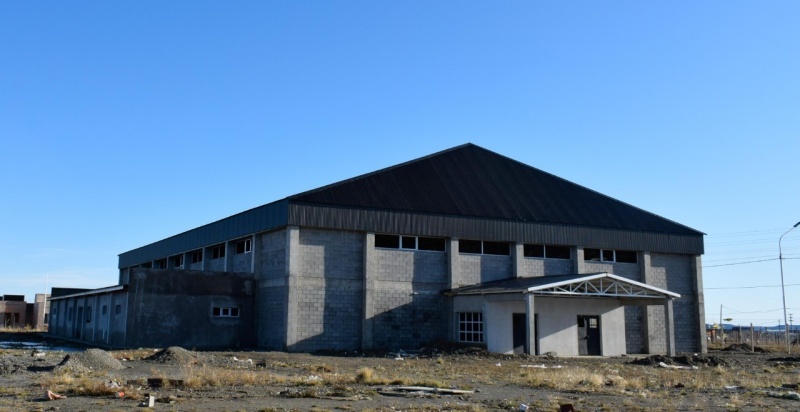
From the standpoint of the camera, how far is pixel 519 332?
33.0m

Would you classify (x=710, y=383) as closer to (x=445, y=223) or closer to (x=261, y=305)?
(x=445, y=223)

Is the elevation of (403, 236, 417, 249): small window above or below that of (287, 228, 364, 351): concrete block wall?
above

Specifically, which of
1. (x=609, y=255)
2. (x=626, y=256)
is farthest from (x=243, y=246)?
(x=626, y=256)

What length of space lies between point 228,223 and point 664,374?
22.8 meters

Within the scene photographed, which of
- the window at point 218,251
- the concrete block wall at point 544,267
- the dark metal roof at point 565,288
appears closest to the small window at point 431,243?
the dark metal roof at point 565,288

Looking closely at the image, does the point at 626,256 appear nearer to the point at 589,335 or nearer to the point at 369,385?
the point at 589,335

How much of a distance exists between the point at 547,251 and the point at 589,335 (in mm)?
5034

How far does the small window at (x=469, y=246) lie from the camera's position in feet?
119

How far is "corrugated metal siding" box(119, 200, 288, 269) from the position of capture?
→ 110ft

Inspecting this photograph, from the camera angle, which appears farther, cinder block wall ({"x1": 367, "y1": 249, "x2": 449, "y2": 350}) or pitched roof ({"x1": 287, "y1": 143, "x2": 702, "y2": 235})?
pitched roof ({"x1": 287, "y1": 143, "x2": 702, "y2": 235})

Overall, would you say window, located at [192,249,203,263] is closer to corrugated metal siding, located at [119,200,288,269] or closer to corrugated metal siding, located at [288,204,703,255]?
corrugated metal siding, located at [119,200,288,269]

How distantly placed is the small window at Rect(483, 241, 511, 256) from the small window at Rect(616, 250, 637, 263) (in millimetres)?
6738

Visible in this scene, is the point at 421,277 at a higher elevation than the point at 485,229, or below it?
below

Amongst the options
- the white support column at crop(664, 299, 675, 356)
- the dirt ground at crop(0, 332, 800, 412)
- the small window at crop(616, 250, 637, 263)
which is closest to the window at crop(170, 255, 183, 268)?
the dirt ground at crop(0, 332, 800, 412)
